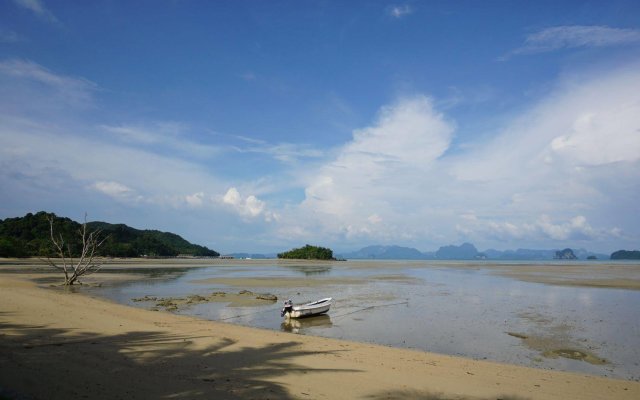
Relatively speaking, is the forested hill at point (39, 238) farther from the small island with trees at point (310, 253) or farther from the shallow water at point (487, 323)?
the small island with trees at point (310, 253)

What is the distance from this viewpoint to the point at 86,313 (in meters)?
17.4

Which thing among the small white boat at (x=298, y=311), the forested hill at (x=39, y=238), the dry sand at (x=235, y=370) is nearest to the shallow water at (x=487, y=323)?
the small white boat at (x=298, y=311)

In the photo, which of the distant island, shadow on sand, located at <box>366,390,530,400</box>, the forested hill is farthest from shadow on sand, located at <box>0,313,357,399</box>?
the distant island

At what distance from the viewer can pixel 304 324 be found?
1942cm

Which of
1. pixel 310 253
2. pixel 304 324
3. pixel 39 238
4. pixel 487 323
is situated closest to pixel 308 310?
pixel 304 324

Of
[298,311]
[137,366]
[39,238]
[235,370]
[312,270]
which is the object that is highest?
[39,238]

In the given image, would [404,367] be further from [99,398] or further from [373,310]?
[373,310]

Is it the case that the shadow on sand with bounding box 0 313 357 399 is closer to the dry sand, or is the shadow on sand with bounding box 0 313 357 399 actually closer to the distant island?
the dry sand

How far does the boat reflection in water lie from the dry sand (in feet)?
11.6

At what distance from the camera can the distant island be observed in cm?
13475

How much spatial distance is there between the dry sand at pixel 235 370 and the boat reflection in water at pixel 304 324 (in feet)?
11.6

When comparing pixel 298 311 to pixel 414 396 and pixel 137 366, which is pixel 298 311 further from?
pixel 414 396

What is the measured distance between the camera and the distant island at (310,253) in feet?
442

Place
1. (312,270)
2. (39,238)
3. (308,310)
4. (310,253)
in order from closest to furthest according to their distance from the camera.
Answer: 1. (308,310)
2. (312,270)
3. (39,238)
4. (310,253)
